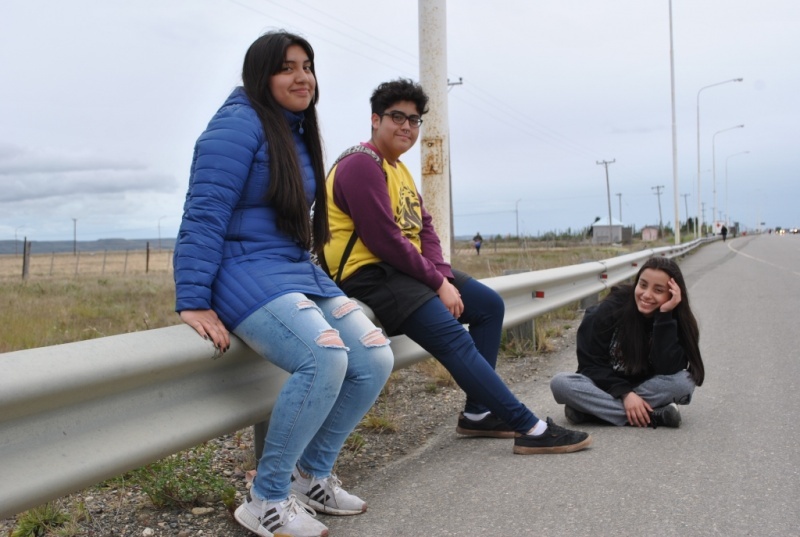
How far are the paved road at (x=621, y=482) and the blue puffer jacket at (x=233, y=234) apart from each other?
3.05 feet

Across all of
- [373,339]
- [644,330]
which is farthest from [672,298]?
[373,339]

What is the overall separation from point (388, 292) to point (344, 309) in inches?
28.2

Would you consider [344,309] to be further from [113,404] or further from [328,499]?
[113,404]

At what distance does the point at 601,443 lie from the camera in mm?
4254

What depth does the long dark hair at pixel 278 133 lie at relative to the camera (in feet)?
10.5

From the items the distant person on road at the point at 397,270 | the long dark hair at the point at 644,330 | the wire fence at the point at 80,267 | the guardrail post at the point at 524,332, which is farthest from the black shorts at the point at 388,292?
the wire fence at the point at 80,267

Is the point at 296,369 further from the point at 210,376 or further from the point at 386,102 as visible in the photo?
the point at 386,102

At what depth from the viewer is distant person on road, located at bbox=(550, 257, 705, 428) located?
4.56m

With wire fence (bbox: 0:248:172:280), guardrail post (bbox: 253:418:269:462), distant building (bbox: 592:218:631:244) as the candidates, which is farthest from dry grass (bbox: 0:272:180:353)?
distant building (bbox: 592:218:631:244)

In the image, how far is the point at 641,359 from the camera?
4.64 metres

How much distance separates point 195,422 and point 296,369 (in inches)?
15.4

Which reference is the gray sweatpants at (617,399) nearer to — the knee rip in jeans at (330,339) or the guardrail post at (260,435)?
the guardrail post at (260,435)

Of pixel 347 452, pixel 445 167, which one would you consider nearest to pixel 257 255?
pixel 347 452

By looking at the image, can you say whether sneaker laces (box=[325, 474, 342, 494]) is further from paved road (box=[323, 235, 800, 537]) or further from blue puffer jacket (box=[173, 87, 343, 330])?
blue puffer jacket (box=[173, 87, 343, 330])
